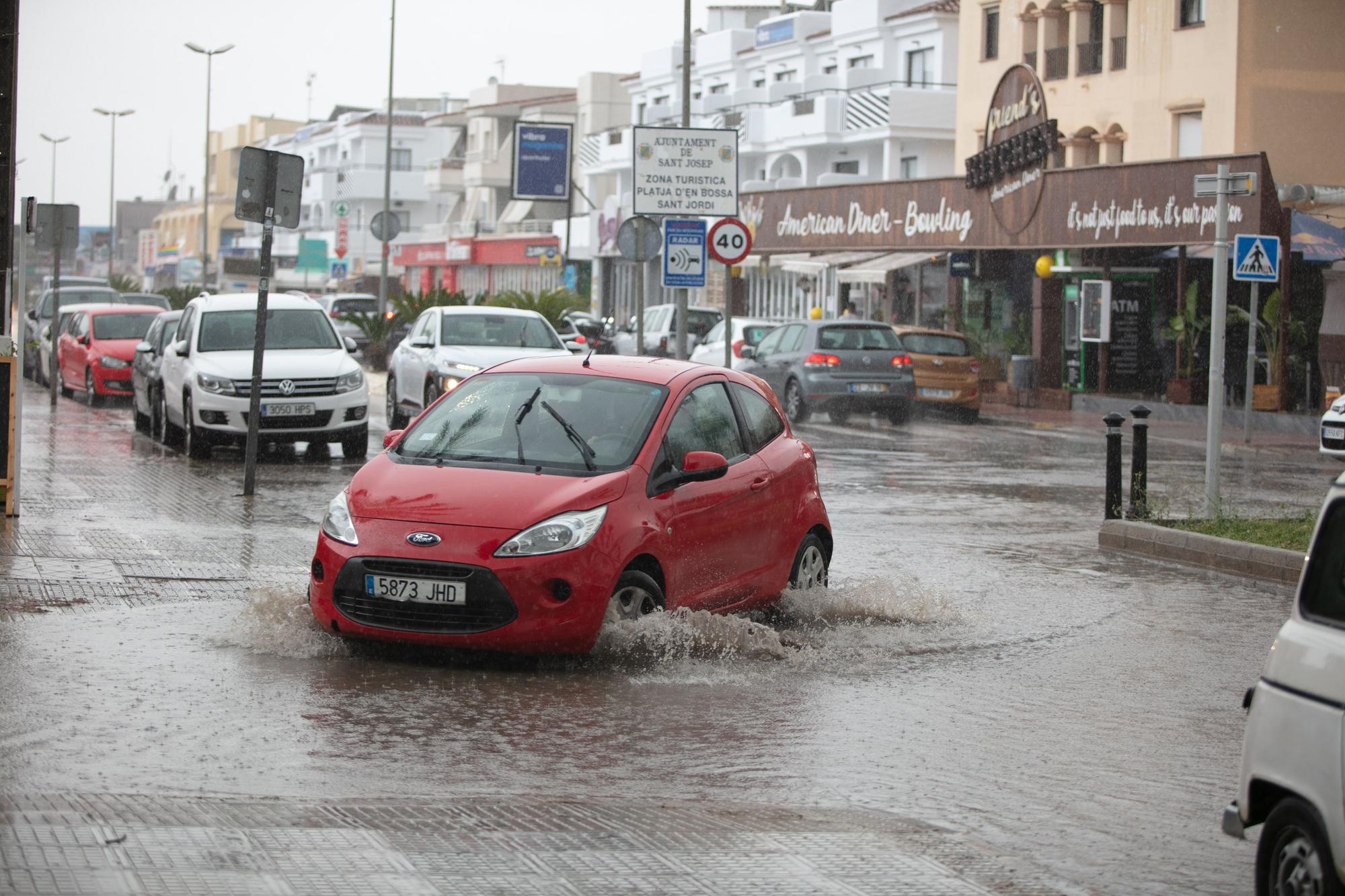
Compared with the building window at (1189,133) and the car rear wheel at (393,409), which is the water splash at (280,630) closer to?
the car rear wheel at (393,409)

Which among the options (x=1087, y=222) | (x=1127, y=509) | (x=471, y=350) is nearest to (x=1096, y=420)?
(x=1087, y=222)

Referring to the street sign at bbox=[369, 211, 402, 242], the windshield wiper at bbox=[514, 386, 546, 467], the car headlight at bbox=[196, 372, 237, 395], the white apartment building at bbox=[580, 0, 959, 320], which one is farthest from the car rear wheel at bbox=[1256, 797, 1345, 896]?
the street sign at bbox=[369, 211, 402, 242]

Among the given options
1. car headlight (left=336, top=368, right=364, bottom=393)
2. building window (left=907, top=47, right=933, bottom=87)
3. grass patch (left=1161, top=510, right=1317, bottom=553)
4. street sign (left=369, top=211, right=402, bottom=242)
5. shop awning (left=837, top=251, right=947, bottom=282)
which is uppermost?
building window (left=907, top=47, right=933, bottom=87)

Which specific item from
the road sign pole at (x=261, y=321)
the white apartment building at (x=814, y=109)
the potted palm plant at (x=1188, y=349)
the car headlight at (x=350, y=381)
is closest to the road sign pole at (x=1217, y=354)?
the road sign pole at (x=261, y=321)

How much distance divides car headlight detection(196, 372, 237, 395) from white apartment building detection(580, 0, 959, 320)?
87.8ft

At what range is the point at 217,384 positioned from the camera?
1948 centimetres

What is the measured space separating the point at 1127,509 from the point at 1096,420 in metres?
16.8

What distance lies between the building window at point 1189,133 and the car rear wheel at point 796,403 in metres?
12.8

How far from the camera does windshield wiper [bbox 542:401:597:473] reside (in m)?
9.00

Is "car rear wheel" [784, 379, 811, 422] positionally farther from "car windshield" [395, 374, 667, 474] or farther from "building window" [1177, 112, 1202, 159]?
"car windshield" [395, 374, 667, 474]

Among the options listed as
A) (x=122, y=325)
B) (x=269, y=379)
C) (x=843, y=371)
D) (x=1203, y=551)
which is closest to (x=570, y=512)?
(x=1203, y=551)

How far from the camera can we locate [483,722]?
7387 mm

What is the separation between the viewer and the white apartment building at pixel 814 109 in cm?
5459

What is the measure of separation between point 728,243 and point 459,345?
3.73 metres
